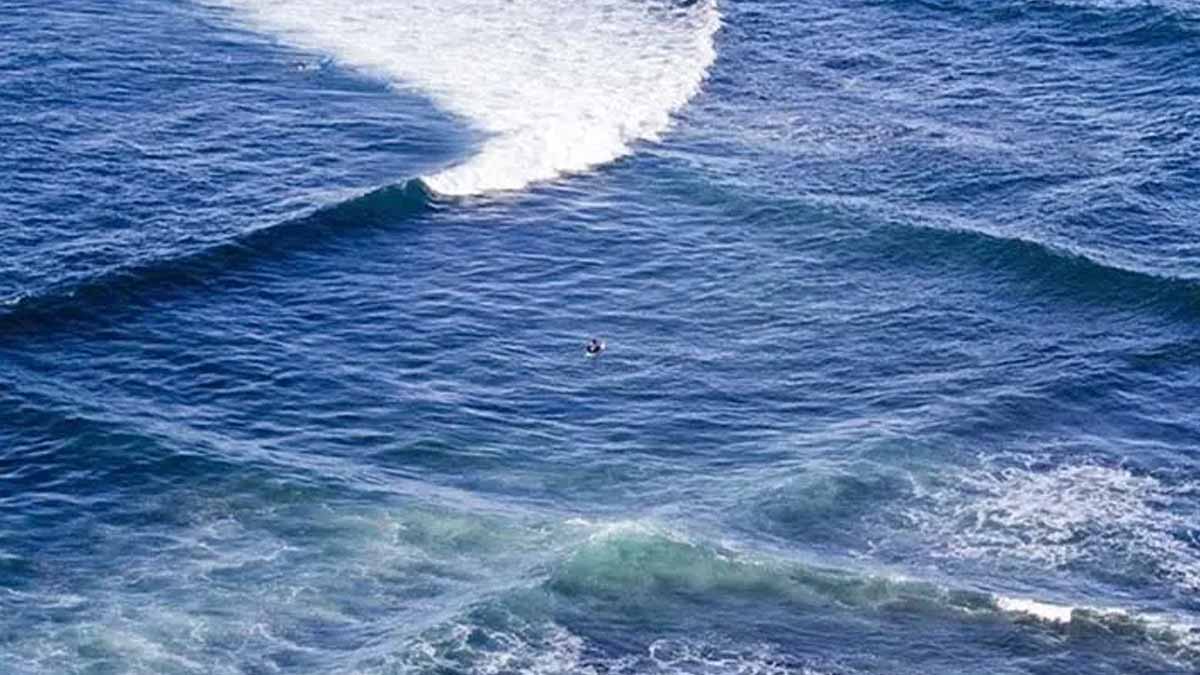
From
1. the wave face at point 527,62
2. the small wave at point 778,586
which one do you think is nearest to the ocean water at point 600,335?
the small wave at point 778,586

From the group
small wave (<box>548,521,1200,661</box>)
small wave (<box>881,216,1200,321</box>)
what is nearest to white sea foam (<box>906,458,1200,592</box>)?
small wave (<box>548,521,1200,661</box>)

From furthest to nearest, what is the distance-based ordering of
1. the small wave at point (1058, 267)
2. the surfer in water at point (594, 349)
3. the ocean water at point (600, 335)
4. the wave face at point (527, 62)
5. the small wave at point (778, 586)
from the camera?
the wave face at point (527, 62), the small wave at point (1058, 267), the surfer in water at point (594, 349), the ocean water at point (600, 335), the small wave at point (778, 586)

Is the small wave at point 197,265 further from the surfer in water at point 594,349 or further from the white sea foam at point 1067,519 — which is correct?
the white sea foam at point 1067,519

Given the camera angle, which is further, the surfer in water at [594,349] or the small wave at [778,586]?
the surfer in water at [594,349]

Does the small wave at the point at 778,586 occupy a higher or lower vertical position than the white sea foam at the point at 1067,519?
lower

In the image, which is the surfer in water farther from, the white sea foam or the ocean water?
the white sea foam

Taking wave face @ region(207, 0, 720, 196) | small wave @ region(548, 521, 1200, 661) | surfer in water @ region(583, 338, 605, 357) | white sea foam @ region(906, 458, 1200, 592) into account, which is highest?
wave face @ region(207, 0, 720, 196)

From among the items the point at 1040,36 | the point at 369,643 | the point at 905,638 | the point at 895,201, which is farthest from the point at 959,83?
the point at 369,643
